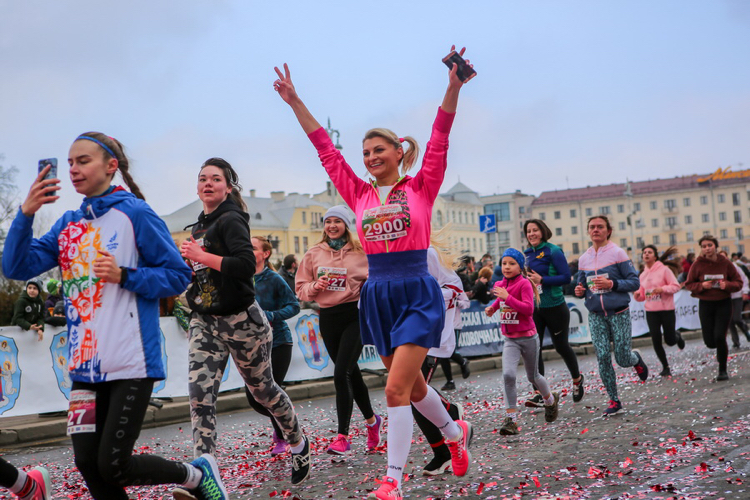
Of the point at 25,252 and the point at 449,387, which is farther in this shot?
the point at 449,387

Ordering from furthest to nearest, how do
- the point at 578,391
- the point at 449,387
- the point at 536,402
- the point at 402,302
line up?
the point at 449,387
the point at 578,391
the point at 536,402
the point at 402,302

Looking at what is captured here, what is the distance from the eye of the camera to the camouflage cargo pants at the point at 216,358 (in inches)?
212

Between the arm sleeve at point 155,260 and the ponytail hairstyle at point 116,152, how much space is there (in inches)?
9.6

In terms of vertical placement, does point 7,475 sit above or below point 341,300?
below

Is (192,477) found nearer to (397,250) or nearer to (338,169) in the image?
(397,250)

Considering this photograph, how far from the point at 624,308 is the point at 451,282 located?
2.45 meters

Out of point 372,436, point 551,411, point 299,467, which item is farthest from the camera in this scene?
point 551,411

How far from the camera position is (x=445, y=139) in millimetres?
5078

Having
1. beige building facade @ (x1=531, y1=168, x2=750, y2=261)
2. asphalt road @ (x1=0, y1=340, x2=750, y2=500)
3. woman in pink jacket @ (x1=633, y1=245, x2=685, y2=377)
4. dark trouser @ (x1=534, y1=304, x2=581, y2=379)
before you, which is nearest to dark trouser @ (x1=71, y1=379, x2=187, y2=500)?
asphalt road @ (x1=0, y1=340, x2=750, y2=500)

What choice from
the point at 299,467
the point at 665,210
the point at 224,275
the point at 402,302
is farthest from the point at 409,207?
the point at 665,210

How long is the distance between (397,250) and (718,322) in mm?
7714

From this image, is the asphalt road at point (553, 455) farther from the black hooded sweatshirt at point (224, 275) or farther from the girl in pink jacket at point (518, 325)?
the black hooded sweatshirt at point (224, 275)

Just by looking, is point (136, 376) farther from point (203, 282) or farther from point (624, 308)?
point (624, 308)

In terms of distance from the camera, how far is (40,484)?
461 cm
